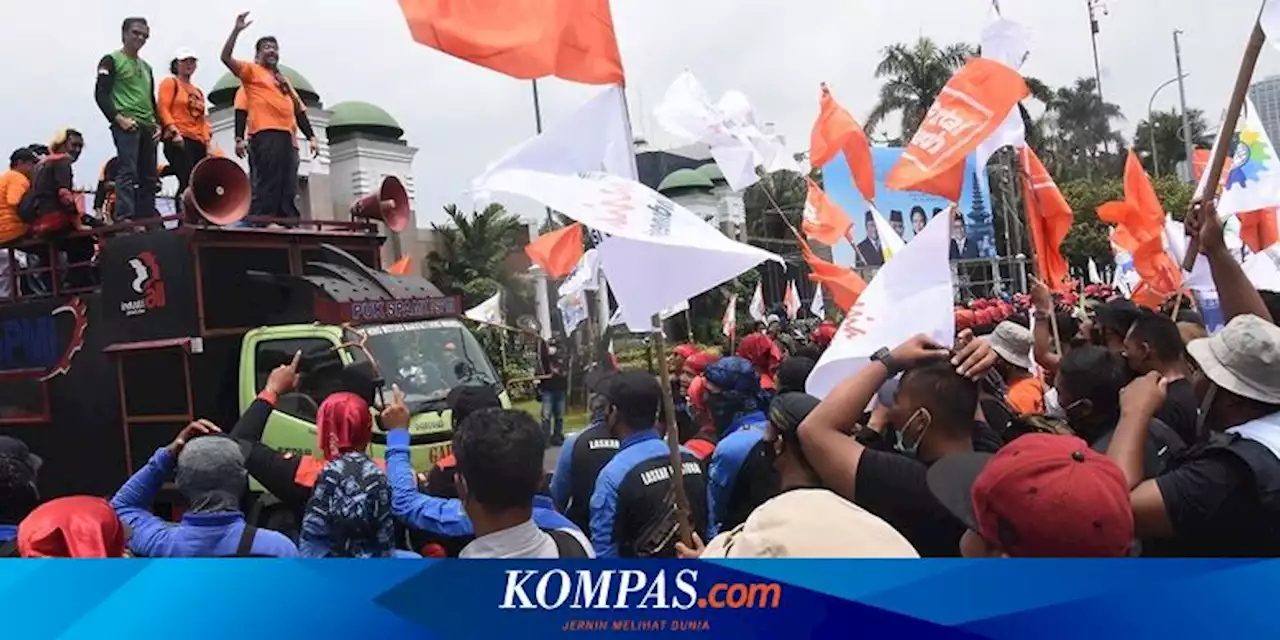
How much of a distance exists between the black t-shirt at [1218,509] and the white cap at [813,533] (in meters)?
0.79

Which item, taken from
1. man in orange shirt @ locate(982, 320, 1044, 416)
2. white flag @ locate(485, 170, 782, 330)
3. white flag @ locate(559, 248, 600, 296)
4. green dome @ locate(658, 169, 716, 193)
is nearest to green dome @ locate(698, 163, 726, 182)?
green dome @ locate(658, 169, 716, 193)

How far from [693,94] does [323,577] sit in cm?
616

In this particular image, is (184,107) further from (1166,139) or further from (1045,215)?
(1166,139)

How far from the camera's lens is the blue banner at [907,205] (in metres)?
19.0

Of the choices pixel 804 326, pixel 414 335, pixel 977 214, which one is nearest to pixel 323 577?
pixel 414 335

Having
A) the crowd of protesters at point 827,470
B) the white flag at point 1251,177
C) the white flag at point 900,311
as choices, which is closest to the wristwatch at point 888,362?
the crowd of protesters at point 827,470

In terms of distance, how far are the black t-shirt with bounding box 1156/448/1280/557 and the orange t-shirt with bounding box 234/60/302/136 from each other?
7358 mm

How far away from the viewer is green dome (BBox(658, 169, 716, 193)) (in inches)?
1451

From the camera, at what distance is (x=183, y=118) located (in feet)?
27.7

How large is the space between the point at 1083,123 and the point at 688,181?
25.2 meters

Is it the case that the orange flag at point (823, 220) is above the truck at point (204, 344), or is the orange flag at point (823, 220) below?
above

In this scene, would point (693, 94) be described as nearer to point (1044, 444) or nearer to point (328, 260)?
point (328, 260)

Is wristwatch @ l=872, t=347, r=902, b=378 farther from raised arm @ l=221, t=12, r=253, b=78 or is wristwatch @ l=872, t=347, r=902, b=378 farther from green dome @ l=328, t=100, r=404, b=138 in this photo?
green dome @ l=328, t=100, r=404, b=138

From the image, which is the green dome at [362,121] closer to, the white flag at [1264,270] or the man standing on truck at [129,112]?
the man standing on truck at [129,112]
